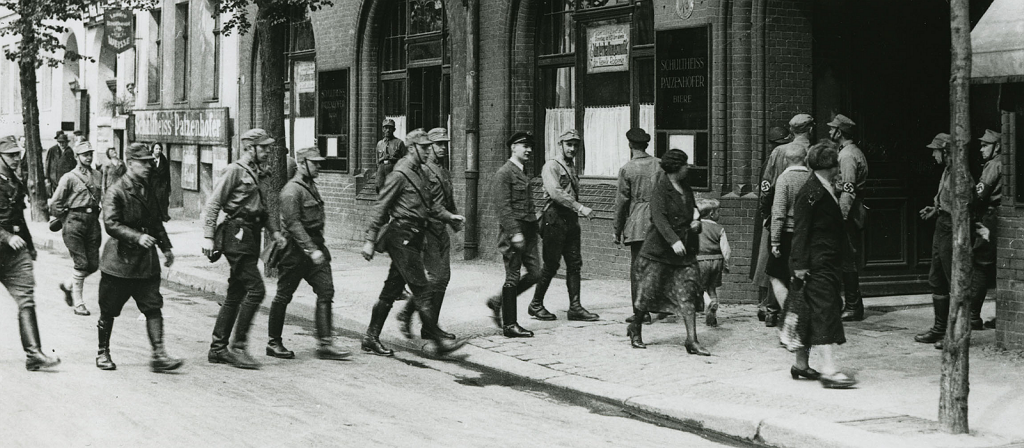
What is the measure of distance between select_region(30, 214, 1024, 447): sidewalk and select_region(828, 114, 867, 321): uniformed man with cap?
0.24 metres

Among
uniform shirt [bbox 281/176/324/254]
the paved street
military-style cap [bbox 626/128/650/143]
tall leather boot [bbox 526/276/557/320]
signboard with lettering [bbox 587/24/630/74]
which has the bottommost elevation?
the paved street

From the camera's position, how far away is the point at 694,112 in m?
13.2

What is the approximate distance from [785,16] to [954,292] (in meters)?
6.18

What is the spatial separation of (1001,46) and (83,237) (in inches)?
344

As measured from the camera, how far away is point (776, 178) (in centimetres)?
1064

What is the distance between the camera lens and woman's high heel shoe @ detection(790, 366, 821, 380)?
844 cm

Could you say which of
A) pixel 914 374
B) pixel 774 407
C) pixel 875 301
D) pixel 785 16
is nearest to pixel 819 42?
pixel 785 16

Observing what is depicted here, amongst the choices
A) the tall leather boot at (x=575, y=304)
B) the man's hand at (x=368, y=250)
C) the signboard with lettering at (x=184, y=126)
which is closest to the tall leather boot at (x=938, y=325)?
the tall leather boot at (x=575, y=304)

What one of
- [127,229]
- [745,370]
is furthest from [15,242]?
[745,370]

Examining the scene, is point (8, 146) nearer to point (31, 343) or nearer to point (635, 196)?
point (31, 343)

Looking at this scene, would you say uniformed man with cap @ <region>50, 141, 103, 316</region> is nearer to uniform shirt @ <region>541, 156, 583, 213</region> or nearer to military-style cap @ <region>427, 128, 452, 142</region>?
military-style cap @ <region>427, 128, 452, 142</region>

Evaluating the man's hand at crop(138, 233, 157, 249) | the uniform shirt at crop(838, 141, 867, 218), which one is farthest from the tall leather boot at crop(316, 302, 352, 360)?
the uniform shirt at crop(838, 141, 867, 218)

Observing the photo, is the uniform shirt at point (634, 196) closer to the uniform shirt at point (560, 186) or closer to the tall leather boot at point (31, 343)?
the uniform shirt at point (560, 186)

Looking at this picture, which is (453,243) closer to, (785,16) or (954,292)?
(785,16)
